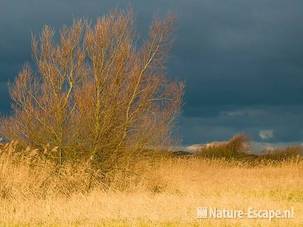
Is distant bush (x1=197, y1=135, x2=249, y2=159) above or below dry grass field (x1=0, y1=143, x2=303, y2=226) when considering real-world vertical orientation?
above

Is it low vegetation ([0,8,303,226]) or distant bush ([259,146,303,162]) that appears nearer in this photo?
low vegetation ([0,8,303,226])

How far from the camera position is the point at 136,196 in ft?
48.3

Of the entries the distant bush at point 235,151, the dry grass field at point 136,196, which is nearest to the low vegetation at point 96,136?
the dry grass field at point 136,196

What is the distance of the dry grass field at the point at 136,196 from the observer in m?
10.9

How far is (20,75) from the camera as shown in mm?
17766

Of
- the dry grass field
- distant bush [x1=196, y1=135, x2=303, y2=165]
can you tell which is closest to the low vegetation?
the dry grass field

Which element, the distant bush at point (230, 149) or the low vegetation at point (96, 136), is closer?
the low vegetation at point (96, 136)

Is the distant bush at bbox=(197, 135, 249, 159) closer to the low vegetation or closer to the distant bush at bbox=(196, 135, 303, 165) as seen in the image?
the distant bush at bbox=(196, 135, 303, 165)

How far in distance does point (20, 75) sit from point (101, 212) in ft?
25.6

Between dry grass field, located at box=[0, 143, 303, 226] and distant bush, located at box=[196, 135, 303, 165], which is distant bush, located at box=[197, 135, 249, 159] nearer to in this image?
distant bush, located at box=[196, 135, 303, 165]

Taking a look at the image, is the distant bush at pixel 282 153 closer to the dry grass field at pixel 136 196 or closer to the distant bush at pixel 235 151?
the distant bush at pixel 235 151

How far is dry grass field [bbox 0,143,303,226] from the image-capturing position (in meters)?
10.9

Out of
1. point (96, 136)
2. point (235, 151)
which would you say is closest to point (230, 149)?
point (235, 151)

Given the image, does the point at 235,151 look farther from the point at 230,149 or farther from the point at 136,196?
the point at 136,196
